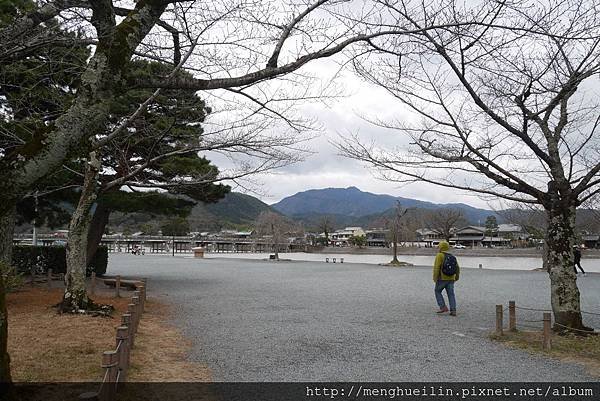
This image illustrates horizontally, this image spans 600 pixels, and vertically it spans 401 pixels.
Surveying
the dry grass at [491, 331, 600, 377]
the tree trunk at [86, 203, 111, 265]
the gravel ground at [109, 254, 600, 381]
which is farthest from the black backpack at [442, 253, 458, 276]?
the tree trunk at [86, 203, 111, 265]

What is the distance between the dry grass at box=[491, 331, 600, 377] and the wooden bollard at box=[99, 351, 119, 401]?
4.74 meters

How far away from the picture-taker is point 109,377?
11.1 feet

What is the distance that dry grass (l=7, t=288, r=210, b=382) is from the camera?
487 centimetres

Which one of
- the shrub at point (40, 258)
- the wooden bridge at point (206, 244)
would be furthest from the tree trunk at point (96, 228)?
the wooden bridge at point (206, 244)

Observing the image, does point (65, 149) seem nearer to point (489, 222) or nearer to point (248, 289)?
point (248, 289)

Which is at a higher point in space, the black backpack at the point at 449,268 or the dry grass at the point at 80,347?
the black backpack at the point at 449,268

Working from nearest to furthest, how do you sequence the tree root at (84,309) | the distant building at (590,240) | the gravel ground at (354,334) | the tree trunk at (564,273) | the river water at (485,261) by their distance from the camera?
1. the gravel ground at (354,334)
2. the tree trunk at (564,273)
3. the tree root at (84,309)
4. the river water at (485,261)
5. the distant building at (590,240)

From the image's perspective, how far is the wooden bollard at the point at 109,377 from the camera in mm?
3278

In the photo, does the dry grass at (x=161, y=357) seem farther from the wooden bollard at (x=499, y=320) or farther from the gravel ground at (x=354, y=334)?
the wooden bollard at (x=499, y=320)

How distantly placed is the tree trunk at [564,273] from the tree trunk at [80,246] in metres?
7.74

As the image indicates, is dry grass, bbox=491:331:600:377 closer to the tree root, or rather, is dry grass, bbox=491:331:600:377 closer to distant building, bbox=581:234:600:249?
the tree root

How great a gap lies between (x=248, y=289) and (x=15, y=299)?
5.85m

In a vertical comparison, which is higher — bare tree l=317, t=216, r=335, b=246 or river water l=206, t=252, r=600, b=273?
bare tree l=317, t=216, r=335, b=246

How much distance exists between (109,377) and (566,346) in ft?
18.7
